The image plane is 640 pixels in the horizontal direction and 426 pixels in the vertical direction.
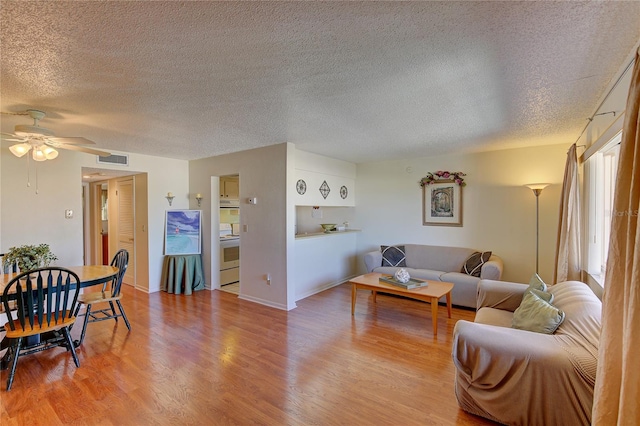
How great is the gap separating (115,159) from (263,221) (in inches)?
100

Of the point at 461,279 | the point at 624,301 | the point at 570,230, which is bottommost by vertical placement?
the point at 461,279

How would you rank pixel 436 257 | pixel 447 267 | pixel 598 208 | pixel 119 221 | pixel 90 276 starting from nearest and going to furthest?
pixel 90 276 < pixel 598 208 < pixel 447 267 < pixel 436 257 < pixel 119 221

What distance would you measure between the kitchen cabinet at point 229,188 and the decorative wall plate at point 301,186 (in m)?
1.69

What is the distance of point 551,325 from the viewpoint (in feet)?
6.69

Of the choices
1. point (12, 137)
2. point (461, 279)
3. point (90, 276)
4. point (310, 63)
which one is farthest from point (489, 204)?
point (12, 137)

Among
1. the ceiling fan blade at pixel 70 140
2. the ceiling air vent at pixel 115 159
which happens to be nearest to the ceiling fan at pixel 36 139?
the ceiling fan blade at pixel 70 140

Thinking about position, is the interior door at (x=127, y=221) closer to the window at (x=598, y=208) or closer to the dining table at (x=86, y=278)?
the dining table at (x=86, y=278)

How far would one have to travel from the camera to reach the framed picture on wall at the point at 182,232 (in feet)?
16.8

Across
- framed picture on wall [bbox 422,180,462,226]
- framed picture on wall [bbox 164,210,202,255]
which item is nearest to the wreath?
framed picture on wall [bbox 422,180,462,226]

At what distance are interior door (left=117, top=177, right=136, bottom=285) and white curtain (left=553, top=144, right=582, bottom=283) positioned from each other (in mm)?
6450

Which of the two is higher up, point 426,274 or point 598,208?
point 598,208

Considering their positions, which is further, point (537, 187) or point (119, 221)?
point (119, 221)

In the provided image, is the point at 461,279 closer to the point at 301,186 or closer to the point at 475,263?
the point at 475,263

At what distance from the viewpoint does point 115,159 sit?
180 inches
